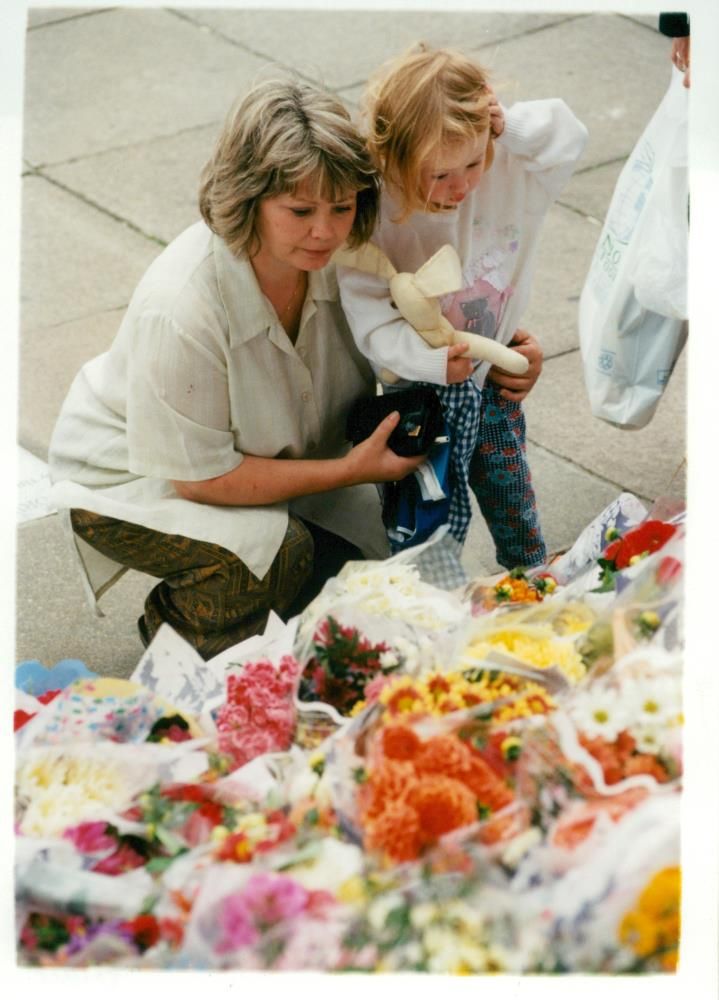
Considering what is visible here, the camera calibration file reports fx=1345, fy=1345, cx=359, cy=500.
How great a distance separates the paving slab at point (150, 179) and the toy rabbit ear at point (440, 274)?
8.24 ft

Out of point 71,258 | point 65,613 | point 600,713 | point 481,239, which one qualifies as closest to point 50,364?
point 71,258

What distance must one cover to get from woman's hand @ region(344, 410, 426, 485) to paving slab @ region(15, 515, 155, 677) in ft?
2.85

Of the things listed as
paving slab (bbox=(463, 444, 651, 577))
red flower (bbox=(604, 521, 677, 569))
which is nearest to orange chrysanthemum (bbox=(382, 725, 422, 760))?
red flower (bbox=(604, 521, 677, 569))

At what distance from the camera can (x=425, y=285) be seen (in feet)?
8.69

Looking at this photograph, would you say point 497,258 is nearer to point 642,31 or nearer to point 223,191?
point 223,191

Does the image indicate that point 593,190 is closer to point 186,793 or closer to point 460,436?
point 460,436

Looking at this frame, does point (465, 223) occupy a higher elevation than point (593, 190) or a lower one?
higher

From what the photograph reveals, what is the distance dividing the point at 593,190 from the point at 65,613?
2.83 metres

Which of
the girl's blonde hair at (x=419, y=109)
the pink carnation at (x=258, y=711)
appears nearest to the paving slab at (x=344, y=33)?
the girl's blonde hair at (x=419, y=109)

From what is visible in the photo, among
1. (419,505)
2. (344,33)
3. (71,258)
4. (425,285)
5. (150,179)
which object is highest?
(425,285)

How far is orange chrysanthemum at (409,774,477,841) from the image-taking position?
5.88 feet

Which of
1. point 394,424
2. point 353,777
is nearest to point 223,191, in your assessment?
point 394,424

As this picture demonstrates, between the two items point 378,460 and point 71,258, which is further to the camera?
point 71,258

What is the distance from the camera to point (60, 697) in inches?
84.8
